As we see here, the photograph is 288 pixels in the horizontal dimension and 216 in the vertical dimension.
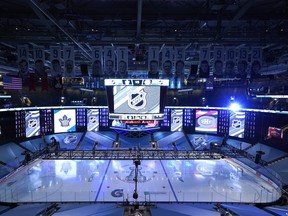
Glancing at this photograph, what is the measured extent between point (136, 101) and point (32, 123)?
1205 cm

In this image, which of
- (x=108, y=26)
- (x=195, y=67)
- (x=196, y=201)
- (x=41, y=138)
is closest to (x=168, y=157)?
(x=196, y=201)

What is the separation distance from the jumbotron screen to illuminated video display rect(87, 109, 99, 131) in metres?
9.35

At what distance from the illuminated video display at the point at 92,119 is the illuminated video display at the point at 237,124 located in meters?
14.2

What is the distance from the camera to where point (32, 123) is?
1897cm

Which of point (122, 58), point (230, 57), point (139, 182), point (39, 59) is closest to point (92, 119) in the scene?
point (139, 182)

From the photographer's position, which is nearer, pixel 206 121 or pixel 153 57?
pixel 153 57

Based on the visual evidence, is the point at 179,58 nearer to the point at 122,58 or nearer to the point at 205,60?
the point at 205,60

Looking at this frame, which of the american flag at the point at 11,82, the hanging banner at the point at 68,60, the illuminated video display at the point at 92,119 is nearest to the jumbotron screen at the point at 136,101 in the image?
the hanging banner at the point at 68,60

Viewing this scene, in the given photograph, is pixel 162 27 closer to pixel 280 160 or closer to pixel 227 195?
pixel 227 195

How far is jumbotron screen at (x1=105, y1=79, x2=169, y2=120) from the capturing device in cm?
1291

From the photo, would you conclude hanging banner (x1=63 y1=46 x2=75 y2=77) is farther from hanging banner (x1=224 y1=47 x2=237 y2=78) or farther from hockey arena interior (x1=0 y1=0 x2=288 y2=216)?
hanging banner (x1=224 y1=47 x2=237 y2=78)

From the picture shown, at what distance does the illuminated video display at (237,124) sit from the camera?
19.0 meters

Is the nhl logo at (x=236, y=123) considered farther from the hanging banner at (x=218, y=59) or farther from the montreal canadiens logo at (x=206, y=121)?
the hanging banner at (x=218, y=59)

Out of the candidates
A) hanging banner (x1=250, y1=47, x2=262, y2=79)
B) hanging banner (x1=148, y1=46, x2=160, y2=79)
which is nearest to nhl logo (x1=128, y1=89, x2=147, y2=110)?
hanging banner (x1=148, y1=46, x2=160, y2=79)
